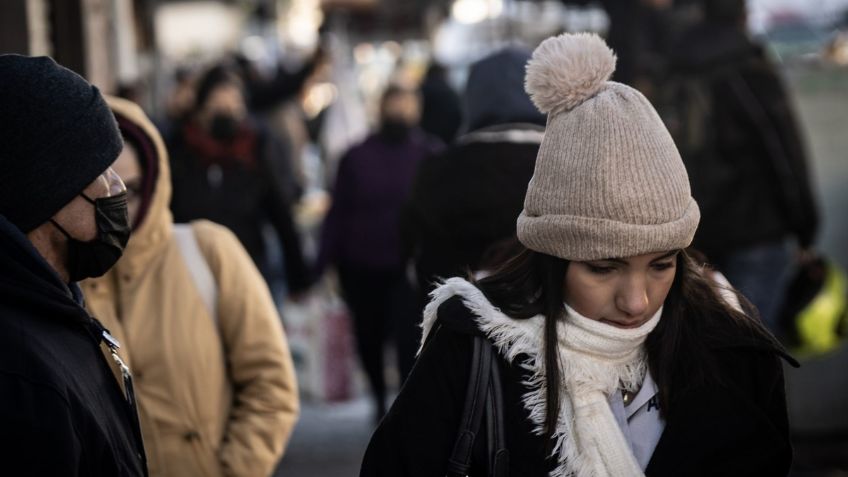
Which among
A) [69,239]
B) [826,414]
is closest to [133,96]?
[826,414]

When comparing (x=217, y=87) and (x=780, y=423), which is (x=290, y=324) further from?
(x=780, y=423)

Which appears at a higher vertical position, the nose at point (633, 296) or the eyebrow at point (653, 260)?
the eyebrow at point (653, 260)

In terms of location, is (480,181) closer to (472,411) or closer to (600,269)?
(600,269)

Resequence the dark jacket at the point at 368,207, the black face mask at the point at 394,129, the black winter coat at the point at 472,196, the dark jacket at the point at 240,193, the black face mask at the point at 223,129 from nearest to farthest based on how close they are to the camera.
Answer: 1. the black winter coat at the point at 472,196
2. the dark jacket at the point at 240,193
3. the black face mask at the point at 223,129
4. the dark jacket at the point at 368,207
5. the black face mask at the point at 394,129

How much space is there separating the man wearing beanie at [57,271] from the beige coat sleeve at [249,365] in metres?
0.85

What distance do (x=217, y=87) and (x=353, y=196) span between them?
4.18 feet

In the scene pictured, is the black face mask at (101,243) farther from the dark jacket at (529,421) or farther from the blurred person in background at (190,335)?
the blurred person in background at (190,335)

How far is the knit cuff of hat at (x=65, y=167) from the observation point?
2473 millimetres

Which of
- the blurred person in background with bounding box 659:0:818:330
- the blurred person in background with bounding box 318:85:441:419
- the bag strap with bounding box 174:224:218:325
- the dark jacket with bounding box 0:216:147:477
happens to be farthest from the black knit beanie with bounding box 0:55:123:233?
the blurred person in background with bounding box 318:85:441:419

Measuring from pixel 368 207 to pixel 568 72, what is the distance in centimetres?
524

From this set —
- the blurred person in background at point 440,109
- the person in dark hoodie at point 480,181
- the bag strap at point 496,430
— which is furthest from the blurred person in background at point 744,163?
the blurred person in background at point 440,109

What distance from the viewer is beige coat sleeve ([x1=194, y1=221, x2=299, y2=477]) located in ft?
11.9

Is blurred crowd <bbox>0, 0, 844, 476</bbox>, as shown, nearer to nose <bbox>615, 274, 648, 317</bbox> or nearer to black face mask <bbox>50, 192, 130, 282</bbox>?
black face mask <bbox>50, 192, 130, 282</bbox>

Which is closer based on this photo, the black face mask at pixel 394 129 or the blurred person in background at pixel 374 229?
the blurred person in background at pixel 374 229
